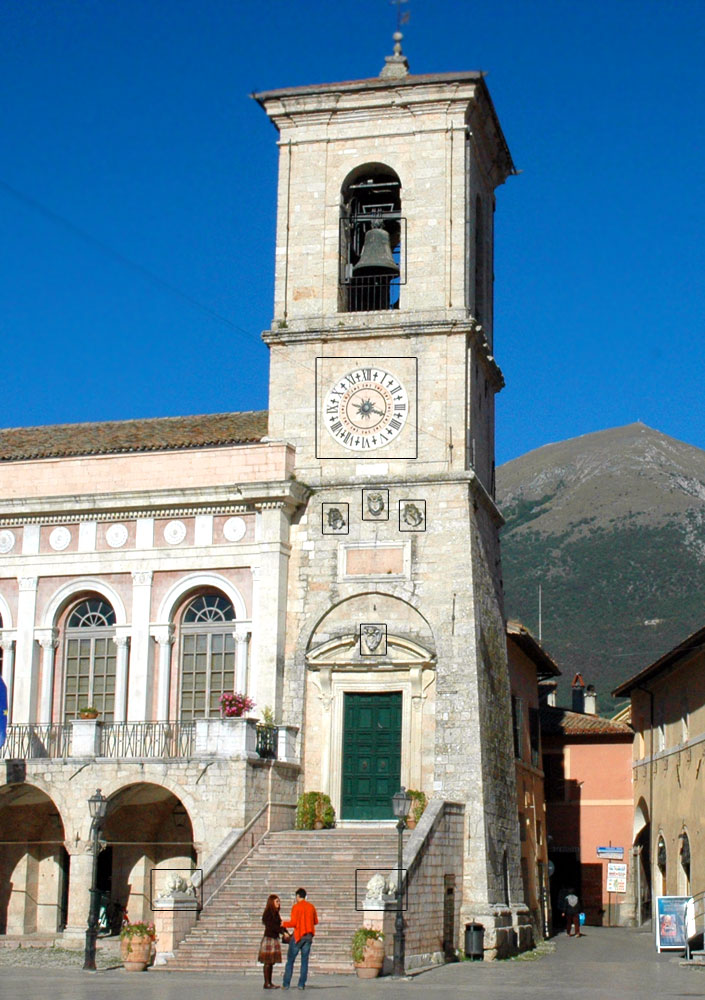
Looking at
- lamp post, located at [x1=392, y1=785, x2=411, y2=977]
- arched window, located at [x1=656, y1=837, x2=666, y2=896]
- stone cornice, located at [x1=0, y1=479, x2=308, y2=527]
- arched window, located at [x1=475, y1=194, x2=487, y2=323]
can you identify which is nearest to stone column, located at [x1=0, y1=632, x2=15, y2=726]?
stone cornice, located at [x1=0, y1=479, x2=308, y2=527]

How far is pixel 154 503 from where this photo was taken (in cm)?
2927

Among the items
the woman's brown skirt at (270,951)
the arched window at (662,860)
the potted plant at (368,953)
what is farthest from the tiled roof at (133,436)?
the arched window at (662,860)

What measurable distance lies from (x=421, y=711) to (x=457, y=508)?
12.9 ft

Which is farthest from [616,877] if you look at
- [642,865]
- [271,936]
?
[271,936]

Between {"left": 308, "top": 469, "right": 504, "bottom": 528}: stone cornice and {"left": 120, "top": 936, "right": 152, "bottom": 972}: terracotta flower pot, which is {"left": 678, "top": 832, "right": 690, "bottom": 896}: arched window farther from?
{"left": 120, "top": 936, "right": 152, "bottom": 972}: terracotta flower pot

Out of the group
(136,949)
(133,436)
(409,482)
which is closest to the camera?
(136,949)

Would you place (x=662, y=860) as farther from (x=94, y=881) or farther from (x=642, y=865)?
(x=94, y=881)

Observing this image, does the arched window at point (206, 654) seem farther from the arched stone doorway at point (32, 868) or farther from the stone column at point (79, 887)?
the stone column at point (79, 887)

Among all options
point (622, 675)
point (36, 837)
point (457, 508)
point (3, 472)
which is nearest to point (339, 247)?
point (457, 508)

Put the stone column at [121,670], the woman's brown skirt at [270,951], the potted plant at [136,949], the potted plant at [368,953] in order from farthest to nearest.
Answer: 1. the stone column at [121,670]
2. the potted plant at [136,949]
3. the potted plant at [368,953]
4. the woman's brown skirt at [270,951]

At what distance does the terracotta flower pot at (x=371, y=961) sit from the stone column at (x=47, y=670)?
408 inches

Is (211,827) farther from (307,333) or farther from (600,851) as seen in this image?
(600,851)

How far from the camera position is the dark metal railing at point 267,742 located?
26656 millimetres

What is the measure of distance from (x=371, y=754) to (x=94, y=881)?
659cm
